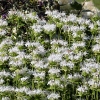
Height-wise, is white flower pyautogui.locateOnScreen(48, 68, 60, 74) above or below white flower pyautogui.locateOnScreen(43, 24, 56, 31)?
below

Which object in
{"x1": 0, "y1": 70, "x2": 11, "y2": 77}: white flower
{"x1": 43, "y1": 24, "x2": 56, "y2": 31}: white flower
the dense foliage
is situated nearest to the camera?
the dense foliage

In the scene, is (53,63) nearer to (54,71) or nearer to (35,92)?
(54,71)

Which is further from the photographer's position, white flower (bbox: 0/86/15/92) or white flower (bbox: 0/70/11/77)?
white flower (bbox: 0/70/11/77)

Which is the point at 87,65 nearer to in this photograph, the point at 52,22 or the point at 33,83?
the point at 33,83

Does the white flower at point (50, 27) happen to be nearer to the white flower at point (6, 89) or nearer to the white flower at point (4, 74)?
the white flower at point (4, 74)

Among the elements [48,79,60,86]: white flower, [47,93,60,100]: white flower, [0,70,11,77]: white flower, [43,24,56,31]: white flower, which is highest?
[43,24,56,31]: white flower

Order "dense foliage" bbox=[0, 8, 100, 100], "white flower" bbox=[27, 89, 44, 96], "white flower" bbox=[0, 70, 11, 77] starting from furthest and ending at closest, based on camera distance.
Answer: "white flower" bbox=[0, 70, 11, 77] < "dense foliage" bbox=[0, 8, 100, 100] < "white flower" bbox=[27, 89, 44, 96]

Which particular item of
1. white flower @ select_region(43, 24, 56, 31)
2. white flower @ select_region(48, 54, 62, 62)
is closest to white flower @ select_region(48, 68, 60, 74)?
white flower @ select_region(48, 54, 62, 62)

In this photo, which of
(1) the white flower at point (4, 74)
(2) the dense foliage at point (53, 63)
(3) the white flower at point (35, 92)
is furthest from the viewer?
(1) the white flower at point (4, 74)

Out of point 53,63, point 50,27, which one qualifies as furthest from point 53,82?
point 50,27

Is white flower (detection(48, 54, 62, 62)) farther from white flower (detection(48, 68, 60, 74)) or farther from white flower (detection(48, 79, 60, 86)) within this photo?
white flower (detection(48, 79, 60, 86))

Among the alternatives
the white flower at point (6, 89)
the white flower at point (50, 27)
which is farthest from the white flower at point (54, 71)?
the white flower at point (50, 27)

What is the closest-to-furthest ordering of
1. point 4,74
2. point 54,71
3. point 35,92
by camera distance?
point 35,92 < point 54,71 < point 4,74
